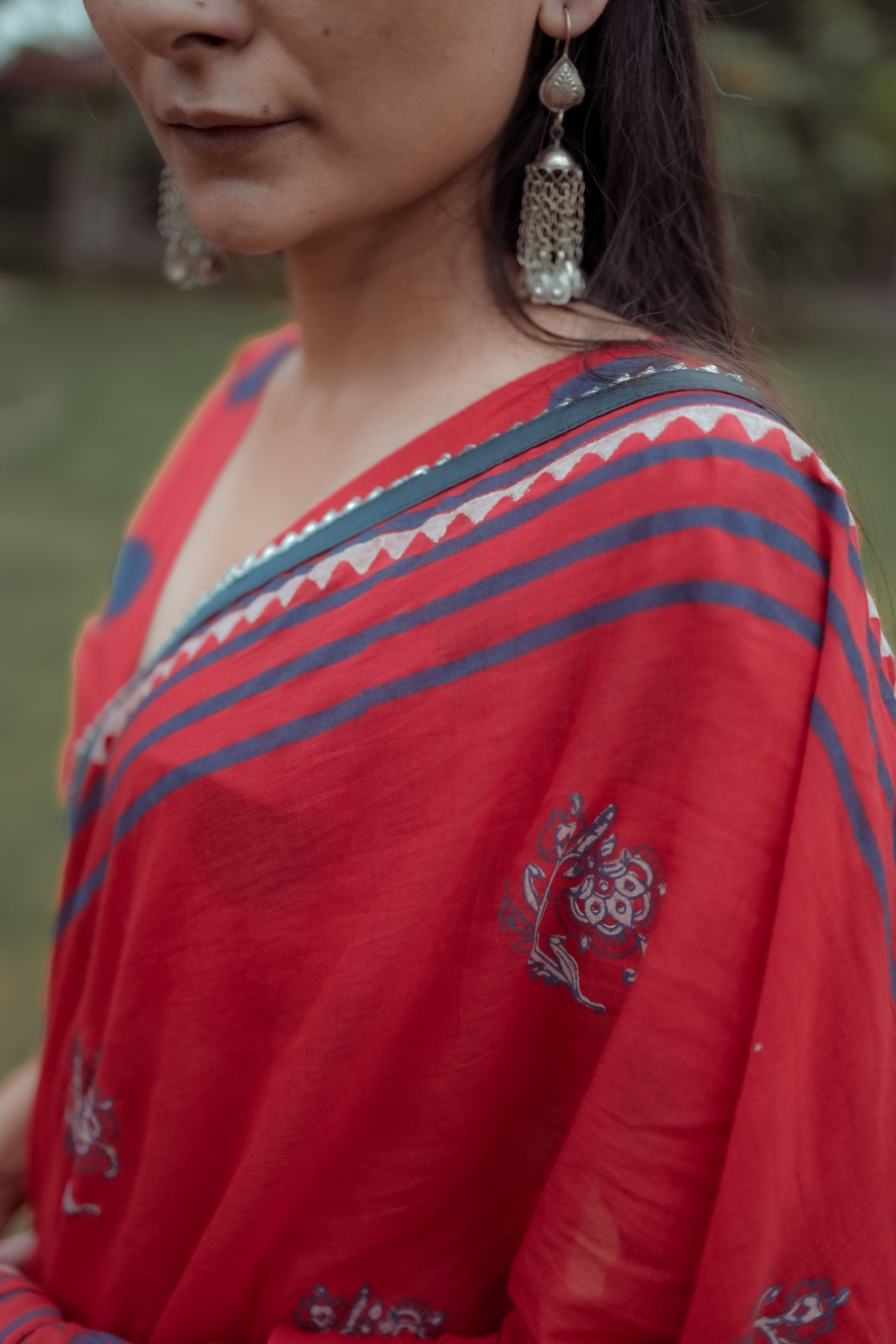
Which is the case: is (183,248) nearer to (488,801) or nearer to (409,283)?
(409,283)

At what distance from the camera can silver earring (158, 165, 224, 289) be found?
4.18 feet

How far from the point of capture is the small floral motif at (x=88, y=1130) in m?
0.94

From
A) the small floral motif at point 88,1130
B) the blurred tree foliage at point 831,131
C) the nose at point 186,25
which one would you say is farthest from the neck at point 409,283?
the blurred tree foliage at point 831,131


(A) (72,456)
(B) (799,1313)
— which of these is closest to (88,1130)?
(B) (799,1313)

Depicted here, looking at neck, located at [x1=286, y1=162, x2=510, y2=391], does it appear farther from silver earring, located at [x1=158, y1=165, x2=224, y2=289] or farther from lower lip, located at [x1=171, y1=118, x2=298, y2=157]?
silver earring, located at [x1=158, y1=165, x2=224, y2=289]

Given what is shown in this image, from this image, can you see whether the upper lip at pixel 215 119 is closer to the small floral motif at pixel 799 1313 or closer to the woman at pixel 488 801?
the woman at pixel 488 801

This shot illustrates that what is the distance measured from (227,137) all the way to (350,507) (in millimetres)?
265

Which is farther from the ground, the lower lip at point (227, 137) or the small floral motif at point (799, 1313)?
the lower lip at point (227, 137)

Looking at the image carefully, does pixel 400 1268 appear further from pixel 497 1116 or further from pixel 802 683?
pixel 802 683

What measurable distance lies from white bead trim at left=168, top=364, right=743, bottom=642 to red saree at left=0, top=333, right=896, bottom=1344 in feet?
0.06

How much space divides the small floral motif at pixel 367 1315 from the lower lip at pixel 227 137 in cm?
78

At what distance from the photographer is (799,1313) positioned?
712 mm

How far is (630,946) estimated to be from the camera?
0.72 meters

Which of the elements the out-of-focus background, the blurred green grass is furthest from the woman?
the out-of-focus background
